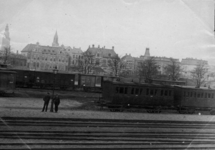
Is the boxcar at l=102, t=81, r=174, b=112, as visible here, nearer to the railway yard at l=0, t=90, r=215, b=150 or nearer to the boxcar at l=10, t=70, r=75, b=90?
the railway yard at l=0, t=90, r=215, b=150

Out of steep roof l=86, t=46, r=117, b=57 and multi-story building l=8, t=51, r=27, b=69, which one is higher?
steep roof l=86, t=46, r=117, b=57

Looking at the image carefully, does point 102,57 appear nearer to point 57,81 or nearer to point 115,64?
point 115,64

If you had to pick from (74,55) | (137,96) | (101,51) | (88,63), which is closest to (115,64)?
(101,51)

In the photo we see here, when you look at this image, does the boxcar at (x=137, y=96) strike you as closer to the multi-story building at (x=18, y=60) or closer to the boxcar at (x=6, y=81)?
the boxcar at (x=6, y=81)

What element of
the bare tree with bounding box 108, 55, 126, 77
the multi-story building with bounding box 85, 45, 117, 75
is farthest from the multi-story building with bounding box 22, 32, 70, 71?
the bare tree with bounding box 108, 55, 126, 77

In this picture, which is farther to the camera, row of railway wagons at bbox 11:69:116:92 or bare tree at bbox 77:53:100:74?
bare tree at bbox 77:53:100:74

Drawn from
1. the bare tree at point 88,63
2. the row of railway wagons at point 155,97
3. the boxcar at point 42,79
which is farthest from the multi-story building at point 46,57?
the row of railway wagons at point 155,97
